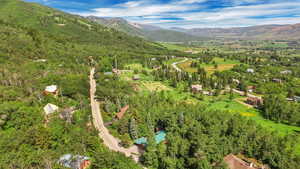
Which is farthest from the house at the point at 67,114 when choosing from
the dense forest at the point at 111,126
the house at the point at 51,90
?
the house at the point at 51,90

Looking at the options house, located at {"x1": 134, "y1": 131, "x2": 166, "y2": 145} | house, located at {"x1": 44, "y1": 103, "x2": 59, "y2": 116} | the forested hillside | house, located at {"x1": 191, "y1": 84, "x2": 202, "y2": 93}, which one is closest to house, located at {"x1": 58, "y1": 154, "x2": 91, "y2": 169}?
the forested hillside

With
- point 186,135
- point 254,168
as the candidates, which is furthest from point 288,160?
point 186,135

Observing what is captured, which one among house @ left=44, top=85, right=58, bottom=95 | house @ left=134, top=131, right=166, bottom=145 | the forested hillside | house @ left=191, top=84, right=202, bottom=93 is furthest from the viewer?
house @ left=191, top=84, right=202, bottom=93

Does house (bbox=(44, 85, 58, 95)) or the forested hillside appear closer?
the forested hillside

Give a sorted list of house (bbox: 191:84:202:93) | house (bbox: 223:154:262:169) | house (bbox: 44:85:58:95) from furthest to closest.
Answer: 1. house (bbox: 191:84:202:93)
2. house (bbox: 44:85:58:95)
3. house (bbox: 223:154:262:169)

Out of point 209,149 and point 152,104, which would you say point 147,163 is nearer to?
point 209,149

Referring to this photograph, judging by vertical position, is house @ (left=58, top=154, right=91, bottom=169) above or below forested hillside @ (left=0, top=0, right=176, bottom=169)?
below

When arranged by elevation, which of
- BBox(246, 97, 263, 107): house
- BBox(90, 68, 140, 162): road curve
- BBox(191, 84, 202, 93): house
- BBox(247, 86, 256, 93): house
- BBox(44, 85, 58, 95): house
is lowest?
BBox(90, 68, 140, 162): road curve

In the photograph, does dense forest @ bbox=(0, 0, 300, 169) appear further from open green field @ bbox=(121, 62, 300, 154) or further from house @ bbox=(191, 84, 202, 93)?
house @ bbox=(191, 84, 202, 93)

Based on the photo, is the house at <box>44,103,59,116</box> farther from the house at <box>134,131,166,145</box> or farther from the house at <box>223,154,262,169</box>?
the house at <box>223,154,262,169</box>
